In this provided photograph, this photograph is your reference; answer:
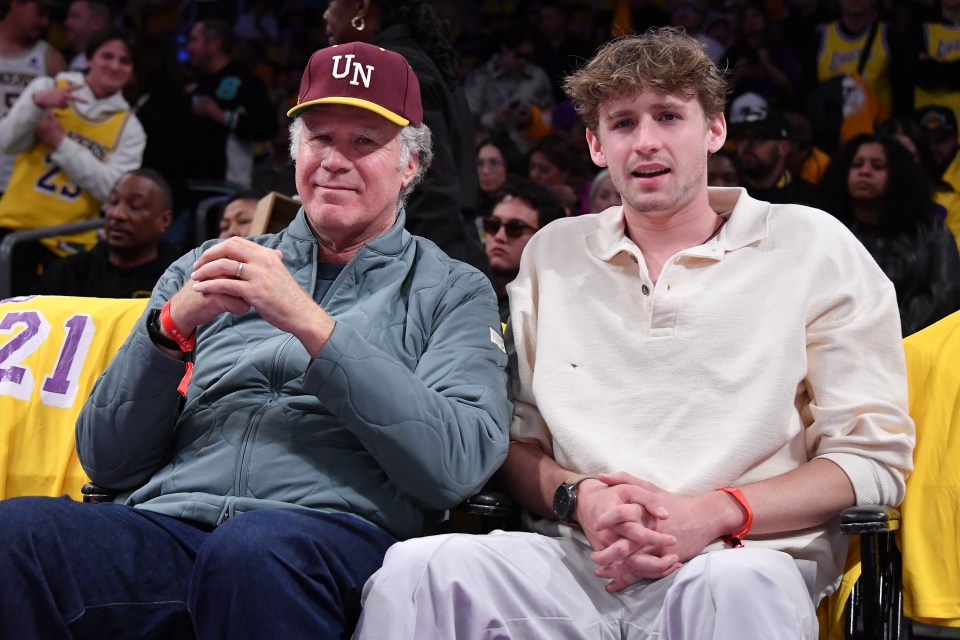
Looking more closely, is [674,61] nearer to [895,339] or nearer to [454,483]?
[895,339]

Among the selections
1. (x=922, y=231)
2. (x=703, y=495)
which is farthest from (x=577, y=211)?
(x=703, y=495)

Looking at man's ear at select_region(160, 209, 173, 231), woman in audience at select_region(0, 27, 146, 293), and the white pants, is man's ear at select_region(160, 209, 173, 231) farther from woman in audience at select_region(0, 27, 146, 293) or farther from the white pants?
the white pants

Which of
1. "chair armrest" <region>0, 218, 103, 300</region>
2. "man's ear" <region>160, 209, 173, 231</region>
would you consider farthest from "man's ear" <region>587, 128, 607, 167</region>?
"chair armrest" <region>0, 218, 103, 300</region>

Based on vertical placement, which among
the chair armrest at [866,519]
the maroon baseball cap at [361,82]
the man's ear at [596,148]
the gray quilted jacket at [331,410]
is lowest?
the chair armrest at [866,519]

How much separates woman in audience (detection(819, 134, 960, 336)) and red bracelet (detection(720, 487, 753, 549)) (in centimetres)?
206

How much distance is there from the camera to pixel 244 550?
2.06 m

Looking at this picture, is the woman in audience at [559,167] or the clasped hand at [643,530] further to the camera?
the woman in audience at [559,167]

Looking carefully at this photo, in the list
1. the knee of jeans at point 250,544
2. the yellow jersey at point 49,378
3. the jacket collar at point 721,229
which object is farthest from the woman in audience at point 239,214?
the knee of jeans at point 250,544

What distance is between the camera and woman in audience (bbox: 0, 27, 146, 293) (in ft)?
18.8

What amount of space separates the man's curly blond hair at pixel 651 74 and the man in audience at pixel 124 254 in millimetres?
3062

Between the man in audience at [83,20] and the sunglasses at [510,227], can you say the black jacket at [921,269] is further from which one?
the man in audience at [83,20]

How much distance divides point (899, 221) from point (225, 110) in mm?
A: 3645

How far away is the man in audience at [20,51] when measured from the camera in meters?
6.32

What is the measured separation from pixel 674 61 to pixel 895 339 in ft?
2.45
